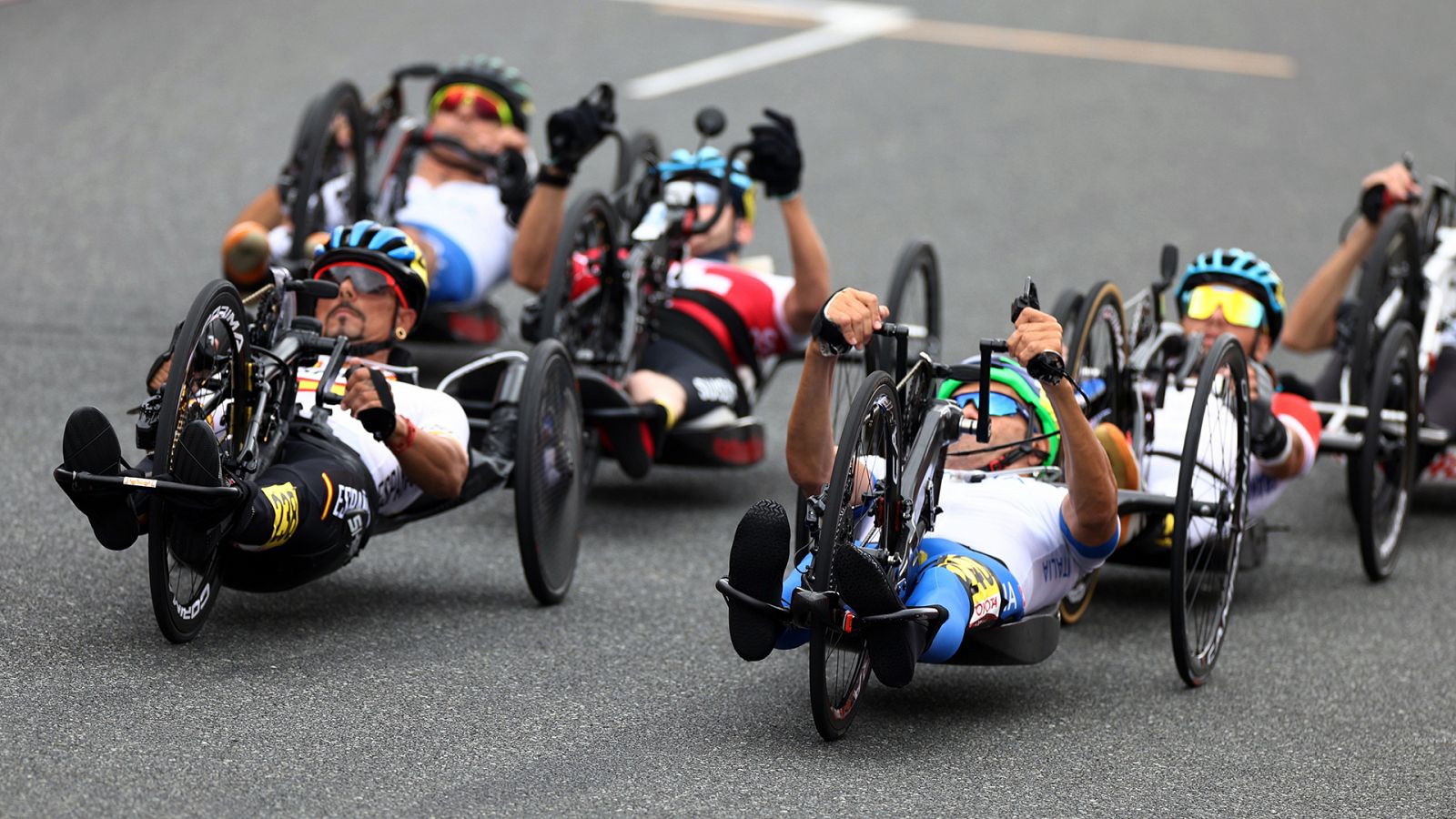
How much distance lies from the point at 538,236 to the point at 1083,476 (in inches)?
129

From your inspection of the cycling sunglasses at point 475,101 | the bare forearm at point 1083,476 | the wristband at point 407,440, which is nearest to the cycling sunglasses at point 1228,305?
the bare forearm at point 1083,476

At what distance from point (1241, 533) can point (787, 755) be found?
202 cm

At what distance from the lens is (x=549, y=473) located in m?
6.39

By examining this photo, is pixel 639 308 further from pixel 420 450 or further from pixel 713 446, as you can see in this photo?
pixel 420 450

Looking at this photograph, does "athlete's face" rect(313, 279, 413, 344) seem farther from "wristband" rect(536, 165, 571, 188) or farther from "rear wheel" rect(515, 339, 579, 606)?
"wristband" rect(536, 165, 571, 188)

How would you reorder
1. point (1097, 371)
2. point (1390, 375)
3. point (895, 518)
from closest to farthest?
point (895, 518), point (1097, 371), point (1390, 375)

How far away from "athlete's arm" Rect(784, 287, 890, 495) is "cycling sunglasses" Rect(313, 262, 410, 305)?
1.60 meters

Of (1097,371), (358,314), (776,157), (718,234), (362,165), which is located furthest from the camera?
(362,165)

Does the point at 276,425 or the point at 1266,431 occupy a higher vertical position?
the point at 276,425

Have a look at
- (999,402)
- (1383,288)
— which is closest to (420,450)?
(999,402)

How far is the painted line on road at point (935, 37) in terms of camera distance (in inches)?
658

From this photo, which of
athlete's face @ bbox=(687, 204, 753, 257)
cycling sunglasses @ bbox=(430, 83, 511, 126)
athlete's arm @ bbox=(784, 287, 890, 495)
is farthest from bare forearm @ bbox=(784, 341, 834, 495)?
cycling sunglasses @ bbox=(430, 83, 511, 126)

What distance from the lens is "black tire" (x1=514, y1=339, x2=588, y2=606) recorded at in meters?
6.14

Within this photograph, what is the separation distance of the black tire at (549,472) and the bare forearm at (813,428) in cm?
108
